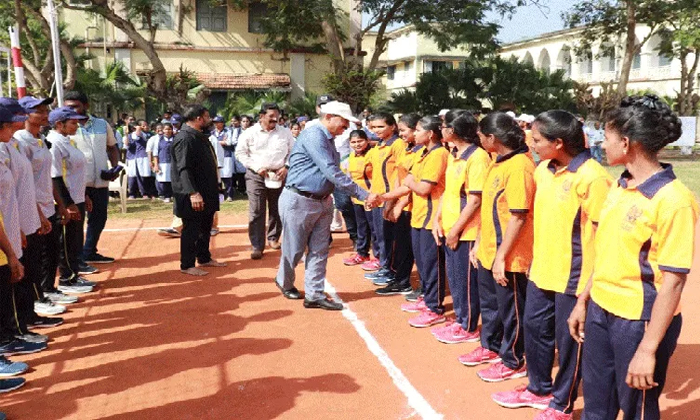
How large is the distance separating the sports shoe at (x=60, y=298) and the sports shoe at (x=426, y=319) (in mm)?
3370

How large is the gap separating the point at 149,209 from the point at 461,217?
9145 millimetres

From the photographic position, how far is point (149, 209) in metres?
12.4

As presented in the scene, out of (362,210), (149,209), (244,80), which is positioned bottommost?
(149,209)

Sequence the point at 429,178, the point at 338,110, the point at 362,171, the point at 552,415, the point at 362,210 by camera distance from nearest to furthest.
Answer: the point at 552,415, the point at 429,178, the point at 338,110, the point at 362,171, the point at 362,210

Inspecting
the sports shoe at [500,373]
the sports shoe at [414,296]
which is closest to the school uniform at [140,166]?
the sports shoe at [414,296]

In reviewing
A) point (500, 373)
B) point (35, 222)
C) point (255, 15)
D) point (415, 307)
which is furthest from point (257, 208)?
point (255, 15)

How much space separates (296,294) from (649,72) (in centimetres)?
3794

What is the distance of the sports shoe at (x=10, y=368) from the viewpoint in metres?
4.36

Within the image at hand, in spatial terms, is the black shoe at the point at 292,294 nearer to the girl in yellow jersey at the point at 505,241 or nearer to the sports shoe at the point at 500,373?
the girl in yellow jersey at the point at 505,241

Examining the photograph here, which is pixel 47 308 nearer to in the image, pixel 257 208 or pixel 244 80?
pixel 257 208

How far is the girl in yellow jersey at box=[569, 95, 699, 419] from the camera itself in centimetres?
240

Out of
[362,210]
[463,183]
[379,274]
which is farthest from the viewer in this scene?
[362,210]

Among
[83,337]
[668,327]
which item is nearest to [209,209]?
[83,337]

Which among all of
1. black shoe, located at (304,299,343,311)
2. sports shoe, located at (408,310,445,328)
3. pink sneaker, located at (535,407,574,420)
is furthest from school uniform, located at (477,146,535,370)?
black shoe, located at (304,299,343,311)
